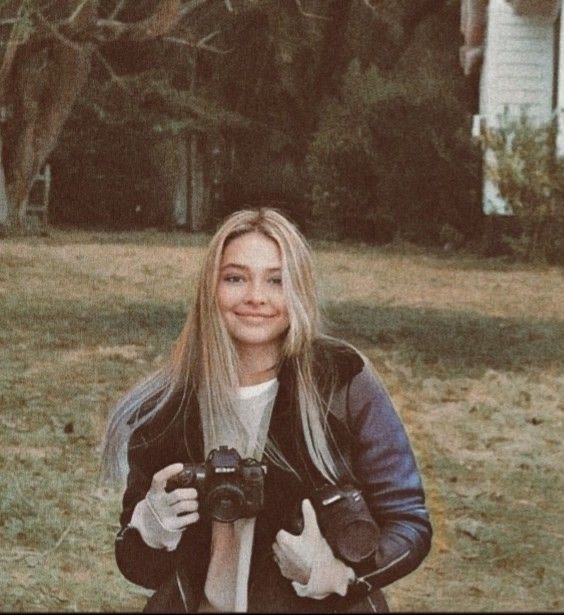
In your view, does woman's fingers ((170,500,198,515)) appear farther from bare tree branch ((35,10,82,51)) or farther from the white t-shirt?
bare tree branch ((35,10,82,51))

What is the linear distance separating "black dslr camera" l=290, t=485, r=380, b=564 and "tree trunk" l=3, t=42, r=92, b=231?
8.22 ft

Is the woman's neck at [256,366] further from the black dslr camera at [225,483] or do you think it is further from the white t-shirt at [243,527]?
the black dslr camera at [225,483]

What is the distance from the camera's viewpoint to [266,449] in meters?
2.65

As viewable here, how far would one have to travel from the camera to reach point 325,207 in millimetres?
4496

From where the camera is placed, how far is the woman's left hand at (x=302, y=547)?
2.43m

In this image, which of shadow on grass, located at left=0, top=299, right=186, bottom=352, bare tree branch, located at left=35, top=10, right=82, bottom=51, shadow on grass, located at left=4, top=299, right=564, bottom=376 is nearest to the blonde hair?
shadow on grass, located at left=4, top=299, right=564, bottom=376

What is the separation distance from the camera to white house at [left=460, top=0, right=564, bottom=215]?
4.60 metres

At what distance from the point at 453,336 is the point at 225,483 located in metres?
2.20

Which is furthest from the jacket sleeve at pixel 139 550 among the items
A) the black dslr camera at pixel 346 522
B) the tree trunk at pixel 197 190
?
the tree trunk at pixel 197 190

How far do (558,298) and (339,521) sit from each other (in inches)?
94.8

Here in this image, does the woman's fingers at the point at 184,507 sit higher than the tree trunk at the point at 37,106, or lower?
lower

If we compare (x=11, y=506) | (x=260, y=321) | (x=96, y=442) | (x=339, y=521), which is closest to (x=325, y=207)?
(x=96, y=442)

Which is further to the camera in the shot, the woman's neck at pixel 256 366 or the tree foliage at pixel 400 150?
the tree foliage at pixel 400 150

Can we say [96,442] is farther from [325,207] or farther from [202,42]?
[202,42]
